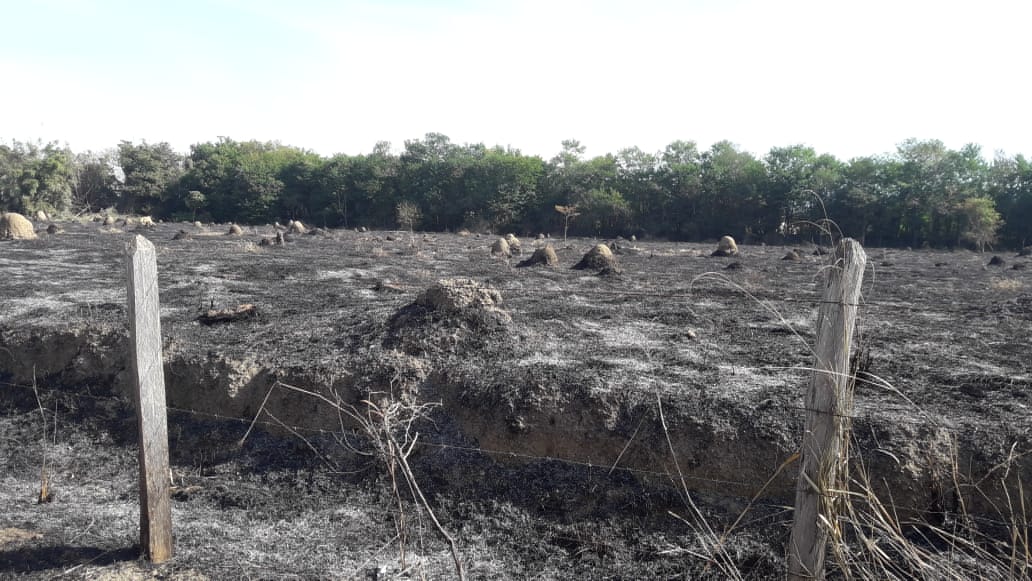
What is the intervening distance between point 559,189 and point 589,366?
1370 inches

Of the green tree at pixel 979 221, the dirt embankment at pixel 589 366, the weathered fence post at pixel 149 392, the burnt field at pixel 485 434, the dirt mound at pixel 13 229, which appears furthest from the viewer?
the green tree at pixel 979 221

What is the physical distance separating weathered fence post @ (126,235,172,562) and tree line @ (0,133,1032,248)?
2127 cm

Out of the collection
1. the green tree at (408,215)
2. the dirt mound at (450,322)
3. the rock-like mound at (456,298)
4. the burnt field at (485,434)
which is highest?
the green tree at (408,215)

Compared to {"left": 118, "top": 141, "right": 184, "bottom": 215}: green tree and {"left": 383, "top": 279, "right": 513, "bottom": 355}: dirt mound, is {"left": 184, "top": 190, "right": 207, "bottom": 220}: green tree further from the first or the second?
{"left": 383, "top": 279, "right": 513, "bottom": 355}: dirt mound

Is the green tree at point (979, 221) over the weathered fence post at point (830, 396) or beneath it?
over

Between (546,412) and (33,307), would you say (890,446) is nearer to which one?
(546,412)

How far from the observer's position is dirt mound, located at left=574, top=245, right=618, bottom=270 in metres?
13.9

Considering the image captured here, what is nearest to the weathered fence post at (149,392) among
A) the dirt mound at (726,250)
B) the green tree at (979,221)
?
the dirt mound at (726,250)

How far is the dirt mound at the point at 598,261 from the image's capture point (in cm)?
1389

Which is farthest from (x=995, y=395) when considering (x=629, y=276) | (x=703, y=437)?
(x=629, y=276)

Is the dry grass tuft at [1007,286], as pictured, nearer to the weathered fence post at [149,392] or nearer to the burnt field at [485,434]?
the burnt field at [485,434]

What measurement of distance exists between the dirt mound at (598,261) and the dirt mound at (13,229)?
16.7 m

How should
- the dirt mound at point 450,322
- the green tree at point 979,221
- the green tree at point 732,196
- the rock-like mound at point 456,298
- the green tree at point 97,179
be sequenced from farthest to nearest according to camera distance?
the green tree at point 97,179
the green tree at point 732,196
the green tree at point 979,221
the rock-like mound at point 456,298
the dirt mound at point 450,322

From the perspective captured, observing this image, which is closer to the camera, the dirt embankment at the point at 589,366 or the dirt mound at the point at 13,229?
the dirt embankment at the point at 589,366
